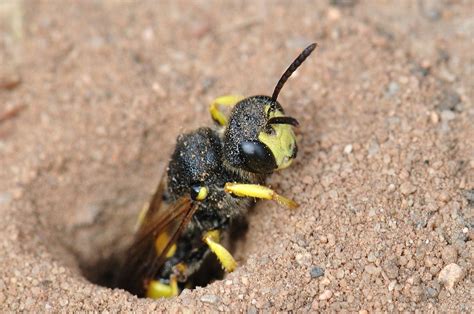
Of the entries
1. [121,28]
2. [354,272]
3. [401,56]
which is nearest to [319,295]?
[354,272]

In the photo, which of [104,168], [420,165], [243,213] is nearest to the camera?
[420,165]

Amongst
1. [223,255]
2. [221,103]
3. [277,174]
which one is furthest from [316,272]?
[221,103]

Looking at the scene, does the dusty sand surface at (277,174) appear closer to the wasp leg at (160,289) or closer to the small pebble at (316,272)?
the small pebble at (316,272)

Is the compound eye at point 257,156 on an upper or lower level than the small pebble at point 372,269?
upper

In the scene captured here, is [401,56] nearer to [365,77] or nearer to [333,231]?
[365,77]

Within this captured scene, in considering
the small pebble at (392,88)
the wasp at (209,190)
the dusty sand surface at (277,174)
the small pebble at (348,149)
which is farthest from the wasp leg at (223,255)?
the small pebble at (392,88)

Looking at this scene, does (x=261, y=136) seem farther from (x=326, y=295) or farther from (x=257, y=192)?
(x=326, y=295)

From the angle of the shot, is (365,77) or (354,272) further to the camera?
(365,77)
